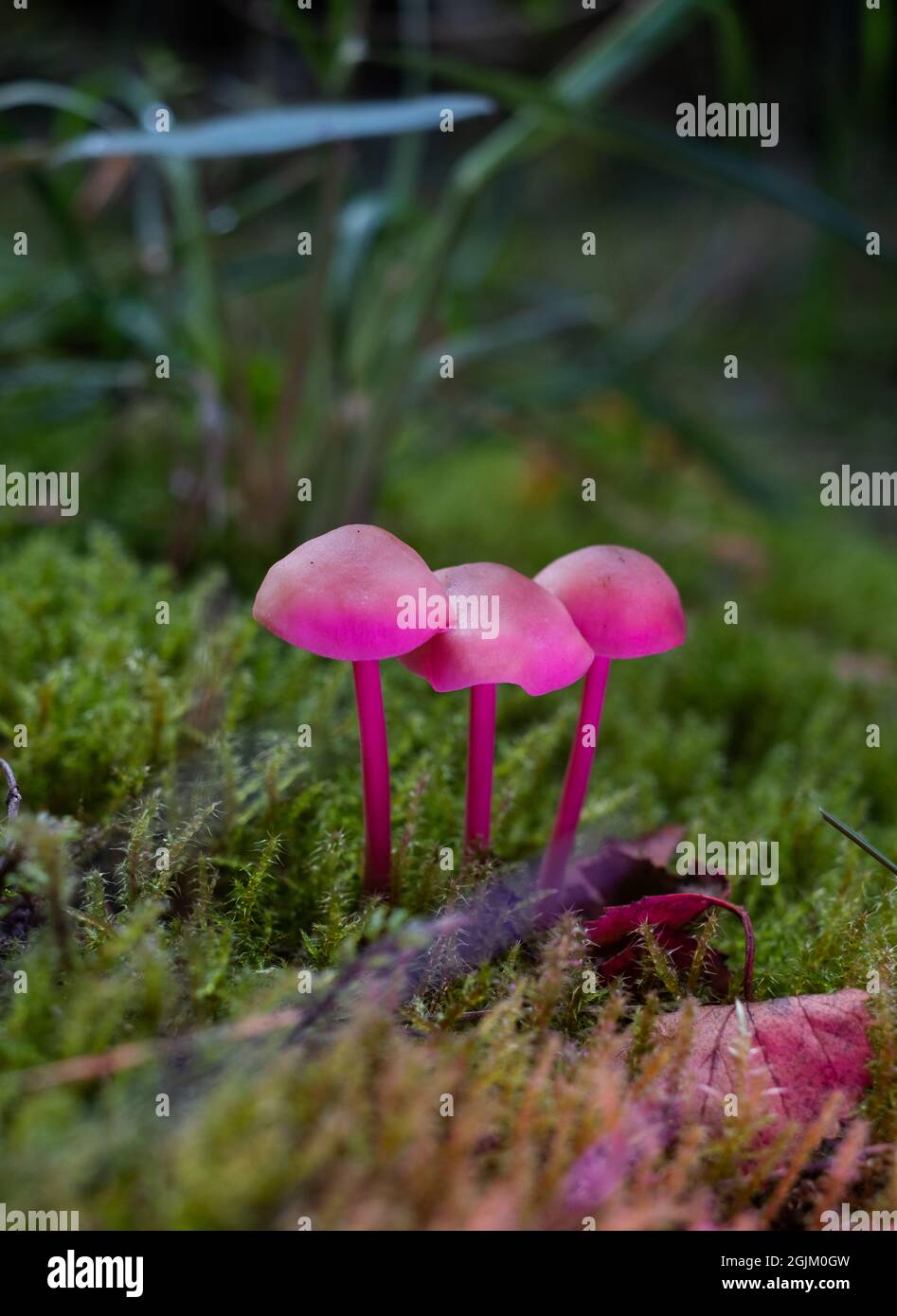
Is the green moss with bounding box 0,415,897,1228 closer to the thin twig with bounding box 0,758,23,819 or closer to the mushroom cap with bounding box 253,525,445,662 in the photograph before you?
the thin twig with bounding box 0,758,23,819

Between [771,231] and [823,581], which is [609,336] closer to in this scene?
[823,581]

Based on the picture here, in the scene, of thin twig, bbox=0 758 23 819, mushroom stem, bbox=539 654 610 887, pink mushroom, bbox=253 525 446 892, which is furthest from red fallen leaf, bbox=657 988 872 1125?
thin twig, bbox=0 758 23 819

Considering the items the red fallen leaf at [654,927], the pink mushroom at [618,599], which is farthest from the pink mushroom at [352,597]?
the red fallen leaf at [654,927]

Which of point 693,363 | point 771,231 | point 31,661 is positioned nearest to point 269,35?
point 31,661

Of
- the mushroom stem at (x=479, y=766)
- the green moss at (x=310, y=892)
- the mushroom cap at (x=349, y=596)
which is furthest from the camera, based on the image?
the mushroom stem at (x=479, y=766)

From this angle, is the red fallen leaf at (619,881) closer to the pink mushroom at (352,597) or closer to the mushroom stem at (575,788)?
the mushroom stem at (575,788)
